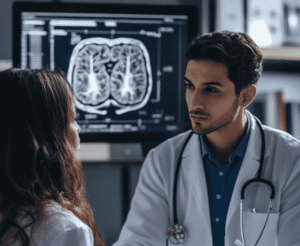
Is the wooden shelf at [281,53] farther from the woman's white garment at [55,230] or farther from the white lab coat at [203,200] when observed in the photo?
the woman's white garment at [55,230]

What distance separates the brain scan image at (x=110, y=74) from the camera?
1.18 meters

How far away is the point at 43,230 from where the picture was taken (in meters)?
0.56

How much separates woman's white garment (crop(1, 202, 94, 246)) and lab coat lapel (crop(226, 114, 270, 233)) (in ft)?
1.47

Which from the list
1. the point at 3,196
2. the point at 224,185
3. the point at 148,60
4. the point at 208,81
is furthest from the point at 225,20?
the point at 3,196

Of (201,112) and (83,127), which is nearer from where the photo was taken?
(201,112)

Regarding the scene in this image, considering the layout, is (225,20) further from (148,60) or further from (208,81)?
(208,81)

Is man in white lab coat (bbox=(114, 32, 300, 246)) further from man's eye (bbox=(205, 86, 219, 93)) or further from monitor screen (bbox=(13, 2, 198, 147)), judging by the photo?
monitor screen (bbox=(13, 2, 198, 147))

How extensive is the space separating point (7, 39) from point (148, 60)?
0.69 m

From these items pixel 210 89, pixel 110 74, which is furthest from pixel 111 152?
pixel 210 89

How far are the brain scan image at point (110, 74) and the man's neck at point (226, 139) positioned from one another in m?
0.37

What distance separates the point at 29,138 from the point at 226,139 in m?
0.58

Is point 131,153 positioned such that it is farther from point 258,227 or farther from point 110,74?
point 258,227

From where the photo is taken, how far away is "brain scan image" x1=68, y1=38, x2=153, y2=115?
1180 millimetres

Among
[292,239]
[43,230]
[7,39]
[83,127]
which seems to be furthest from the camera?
[7,39]
